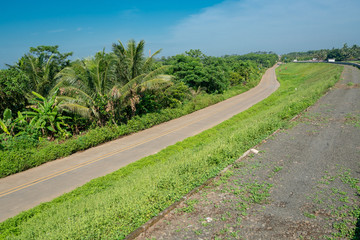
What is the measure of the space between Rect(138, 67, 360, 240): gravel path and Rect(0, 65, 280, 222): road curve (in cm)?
570

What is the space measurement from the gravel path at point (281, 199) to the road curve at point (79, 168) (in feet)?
18.7

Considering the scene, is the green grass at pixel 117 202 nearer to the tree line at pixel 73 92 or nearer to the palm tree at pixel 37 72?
the tree line at pixel 73 92

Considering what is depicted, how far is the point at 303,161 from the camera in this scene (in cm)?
853

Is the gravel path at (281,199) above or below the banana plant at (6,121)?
below

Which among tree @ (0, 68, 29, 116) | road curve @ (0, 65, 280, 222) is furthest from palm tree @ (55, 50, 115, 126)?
road curve @ (0, 65, 280, 222)

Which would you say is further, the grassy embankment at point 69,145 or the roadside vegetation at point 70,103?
the roadside vegetation at point 70,103

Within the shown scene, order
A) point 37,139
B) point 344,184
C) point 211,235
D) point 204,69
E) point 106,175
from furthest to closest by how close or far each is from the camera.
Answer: point 204,69 < point 37,139 < point 106,175 < point 344,184 < point 211,235

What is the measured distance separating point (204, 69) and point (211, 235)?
→ 80.3ft

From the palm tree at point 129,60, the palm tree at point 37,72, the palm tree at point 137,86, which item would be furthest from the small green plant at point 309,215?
the palm tree at point 37,72

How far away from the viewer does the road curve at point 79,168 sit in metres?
8.67

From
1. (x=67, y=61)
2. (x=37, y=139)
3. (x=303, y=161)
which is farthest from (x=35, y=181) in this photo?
(x=67, y=61)

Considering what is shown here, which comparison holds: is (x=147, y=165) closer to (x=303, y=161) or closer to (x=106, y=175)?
(x=106, y=175)

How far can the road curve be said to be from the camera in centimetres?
867

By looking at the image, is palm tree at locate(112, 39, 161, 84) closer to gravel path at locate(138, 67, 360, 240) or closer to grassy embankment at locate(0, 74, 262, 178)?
grassy embankment at locate(0, 74, 262, 178)
